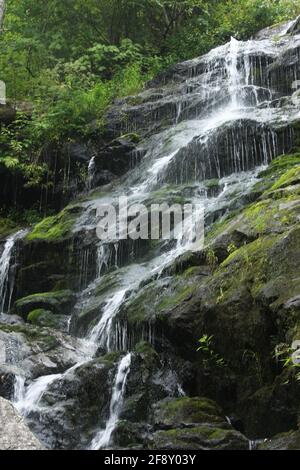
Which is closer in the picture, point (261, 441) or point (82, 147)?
point (261, 441)

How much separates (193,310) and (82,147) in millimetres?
9243

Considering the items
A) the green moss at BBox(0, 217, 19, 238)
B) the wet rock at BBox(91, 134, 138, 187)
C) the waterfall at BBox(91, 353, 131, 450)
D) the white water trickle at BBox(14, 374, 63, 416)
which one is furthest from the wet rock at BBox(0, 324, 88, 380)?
the wet rock at BBox(91, 134, 138, 187)

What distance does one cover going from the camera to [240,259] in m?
6.61

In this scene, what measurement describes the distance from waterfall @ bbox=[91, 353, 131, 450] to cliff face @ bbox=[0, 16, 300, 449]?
0.05 feet

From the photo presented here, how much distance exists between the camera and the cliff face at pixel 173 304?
5695mm

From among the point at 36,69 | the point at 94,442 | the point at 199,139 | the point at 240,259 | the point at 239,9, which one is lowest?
the point at 94,442

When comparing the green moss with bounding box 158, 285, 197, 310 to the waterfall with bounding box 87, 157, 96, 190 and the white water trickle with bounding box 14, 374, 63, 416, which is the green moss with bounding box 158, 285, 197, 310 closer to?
the white water trickle with bounding box 14, 374, 63, 416

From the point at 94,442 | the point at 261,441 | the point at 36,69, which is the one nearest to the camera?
the point at 261,441

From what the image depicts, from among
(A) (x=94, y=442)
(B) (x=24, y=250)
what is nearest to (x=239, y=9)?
(B) (x=24, y=250)

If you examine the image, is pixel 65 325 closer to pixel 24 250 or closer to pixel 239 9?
→ pixel 24 250

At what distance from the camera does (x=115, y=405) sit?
6473 mm

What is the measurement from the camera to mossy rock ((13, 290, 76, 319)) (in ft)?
32.2

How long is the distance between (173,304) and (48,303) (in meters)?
3.61

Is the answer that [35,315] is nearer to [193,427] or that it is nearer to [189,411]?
[189,411]
